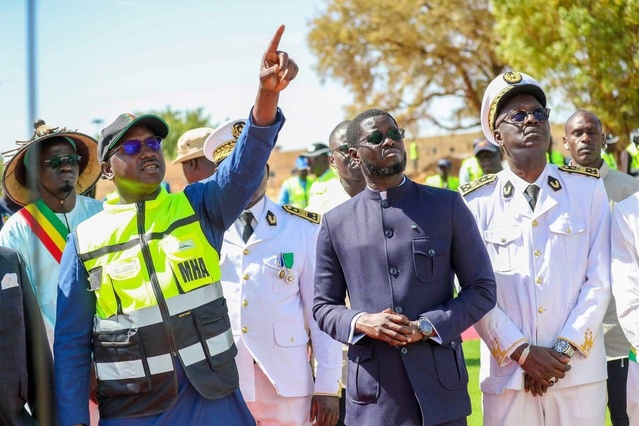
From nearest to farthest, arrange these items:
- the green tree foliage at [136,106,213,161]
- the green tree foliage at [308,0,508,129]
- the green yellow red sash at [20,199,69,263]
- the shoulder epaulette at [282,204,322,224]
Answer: the shoulder epaulette at [282,204,322,224] → the green yellow red sash at [20,199,69,263] → the green tree foliage at [308,0,508,129] → the green tree foliage at [136,106,213,161]

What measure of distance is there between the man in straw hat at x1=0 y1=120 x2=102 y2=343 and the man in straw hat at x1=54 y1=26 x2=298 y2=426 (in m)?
1.19

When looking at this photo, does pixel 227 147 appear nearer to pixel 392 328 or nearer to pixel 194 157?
pixel 194 157

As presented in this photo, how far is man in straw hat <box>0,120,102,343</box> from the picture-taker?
5359mm

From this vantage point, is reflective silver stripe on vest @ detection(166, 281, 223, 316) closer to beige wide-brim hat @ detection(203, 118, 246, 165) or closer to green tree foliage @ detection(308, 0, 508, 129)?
beige wide-brim hat @ detection(203, 118, 246, 165)

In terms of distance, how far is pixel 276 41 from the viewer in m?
3.84

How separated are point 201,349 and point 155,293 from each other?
32cm

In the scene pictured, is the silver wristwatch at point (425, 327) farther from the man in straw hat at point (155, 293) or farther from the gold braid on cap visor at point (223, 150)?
the gold braid on cap visor at point (223, 150)

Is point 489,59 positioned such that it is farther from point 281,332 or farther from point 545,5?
point 281,332

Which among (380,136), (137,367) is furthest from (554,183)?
(137,367)

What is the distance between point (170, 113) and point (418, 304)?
A: 7003 cm

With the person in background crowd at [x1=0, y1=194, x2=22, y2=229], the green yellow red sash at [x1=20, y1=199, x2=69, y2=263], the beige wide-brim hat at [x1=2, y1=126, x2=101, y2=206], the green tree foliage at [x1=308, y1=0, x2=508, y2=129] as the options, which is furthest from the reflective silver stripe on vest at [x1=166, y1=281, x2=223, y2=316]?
the green tree foliage at [x1=308, y1=0, x2=508, y2=129]

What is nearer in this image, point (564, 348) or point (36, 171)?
point (564, 348)

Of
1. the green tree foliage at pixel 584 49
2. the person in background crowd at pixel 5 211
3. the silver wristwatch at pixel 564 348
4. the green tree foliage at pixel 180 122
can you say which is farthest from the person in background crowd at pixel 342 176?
the green tree foliage at pixel 180 122

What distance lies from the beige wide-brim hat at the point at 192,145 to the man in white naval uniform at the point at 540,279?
2.33 meters
